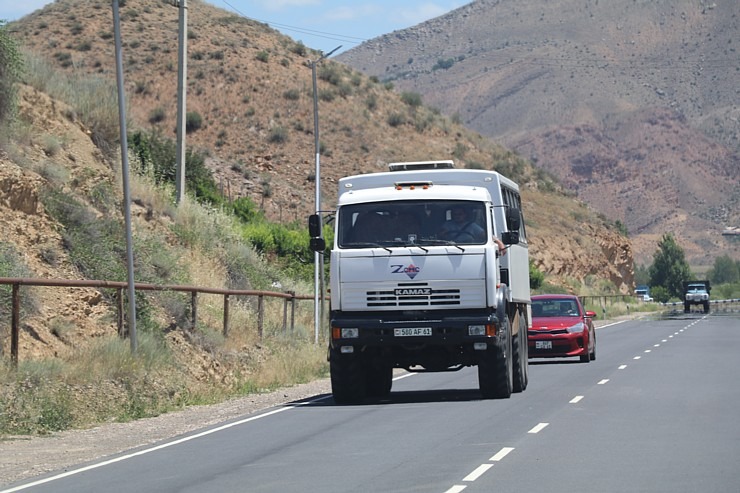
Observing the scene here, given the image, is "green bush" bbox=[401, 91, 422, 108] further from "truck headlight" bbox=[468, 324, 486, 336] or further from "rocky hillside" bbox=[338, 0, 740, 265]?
"truck headlight" bbox=[468, 324, 486, 336]

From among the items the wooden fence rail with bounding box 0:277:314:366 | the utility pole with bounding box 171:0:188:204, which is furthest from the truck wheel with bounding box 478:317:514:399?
the utility pole with bounding box 171:0:188:204

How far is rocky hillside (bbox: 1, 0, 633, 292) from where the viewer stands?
271ft

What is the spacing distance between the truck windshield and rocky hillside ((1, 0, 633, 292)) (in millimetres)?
52575

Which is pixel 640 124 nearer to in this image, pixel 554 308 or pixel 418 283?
pixel 554 308

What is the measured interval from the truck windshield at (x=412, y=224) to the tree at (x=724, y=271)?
151 m

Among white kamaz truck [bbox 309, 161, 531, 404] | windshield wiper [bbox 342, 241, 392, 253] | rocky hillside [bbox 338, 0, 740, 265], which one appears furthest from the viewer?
rocky hillside [bbox 338, 0, 740, 265]

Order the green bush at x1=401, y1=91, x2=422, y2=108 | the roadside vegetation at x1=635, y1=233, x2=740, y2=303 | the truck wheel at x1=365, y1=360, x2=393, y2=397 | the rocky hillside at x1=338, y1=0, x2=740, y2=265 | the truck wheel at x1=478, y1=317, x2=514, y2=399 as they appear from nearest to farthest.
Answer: the truck wheel at x1=478, y1=317, x2=514, y2=399
the truck wheel at x1=365, y1=360, x2=393, y2=397
the green bush at x1=401, y1=91, x2=422, y2=108
the roadside vegetation at x1=635, y1=233, x2=740, y2=303
the rocky hillside at x1=338, y1=0, x2=740, y2=265

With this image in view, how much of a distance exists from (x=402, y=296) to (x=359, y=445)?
5.63 metres

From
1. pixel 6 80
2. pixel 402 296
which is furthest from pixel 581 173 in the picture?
pixel 402 296

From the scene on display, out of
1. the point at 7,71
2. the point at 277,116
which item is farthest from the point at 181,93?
the point at 277,116

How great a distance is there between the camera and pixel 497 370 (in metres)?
21.7

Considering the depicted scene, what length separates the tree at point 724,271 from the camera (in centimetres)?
16788

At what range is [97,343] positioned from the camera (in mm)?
23750

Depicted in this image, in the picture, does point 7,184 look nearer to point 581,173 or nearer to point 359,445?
point 359,445
